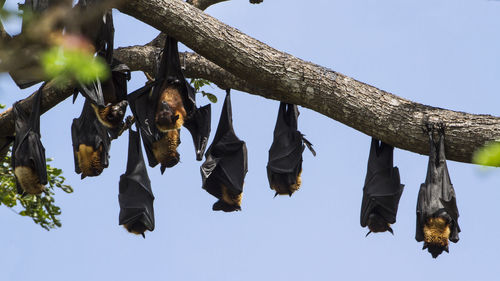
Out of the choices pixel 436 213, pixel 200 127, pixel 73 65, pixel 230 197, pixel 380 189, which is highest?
pixel 200 127

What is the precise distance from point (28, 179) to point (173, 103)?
194 centimetres

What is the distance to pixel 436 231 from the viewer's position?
6.89 metres

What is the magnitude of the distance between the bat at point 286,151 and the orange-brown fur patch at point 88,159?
76.9 inches

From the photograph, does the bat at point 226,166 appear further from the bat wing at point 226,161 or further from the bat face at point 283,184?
the bat face at point 283,184

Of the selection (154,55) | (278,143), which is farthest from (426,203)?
(154,55)

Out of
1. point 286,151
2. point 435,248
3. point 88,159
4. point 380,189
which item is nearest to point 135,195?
→ point 88,159

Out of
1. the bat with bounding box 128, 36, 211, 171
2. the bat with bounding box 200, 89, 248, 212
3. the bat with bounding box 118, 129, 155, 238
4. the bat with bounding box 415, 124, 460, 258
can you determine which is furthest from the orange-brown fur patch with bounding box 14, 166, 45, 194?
the bat with bounding box 415, 124, 460, 258

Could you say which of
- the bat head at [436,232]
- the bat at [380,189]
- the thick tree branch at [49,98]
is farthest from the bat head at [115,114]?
the bat head at [436,232]

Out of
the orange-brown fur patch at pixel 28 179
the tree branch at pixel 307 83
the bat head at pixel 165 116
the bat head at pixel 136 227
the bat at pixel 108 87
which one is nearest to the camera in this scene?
the tree branch at pixel 307 83

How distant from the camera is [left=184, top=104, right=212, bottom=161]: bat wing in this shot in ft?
27.3

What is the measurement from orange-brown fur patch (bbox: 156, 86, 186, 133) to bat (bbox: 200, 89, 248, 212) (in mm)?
685

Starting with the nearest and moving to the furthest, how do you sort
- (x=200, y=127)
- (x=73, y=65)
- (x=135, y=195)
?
(x=73, y=65), (x=200, y=127), (x=135, y=195)

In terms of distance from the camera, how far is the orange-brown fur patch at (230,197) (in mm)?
8453

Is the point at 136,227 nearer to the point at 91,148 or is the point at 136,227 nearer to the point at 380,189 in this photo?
the point at 91,148
